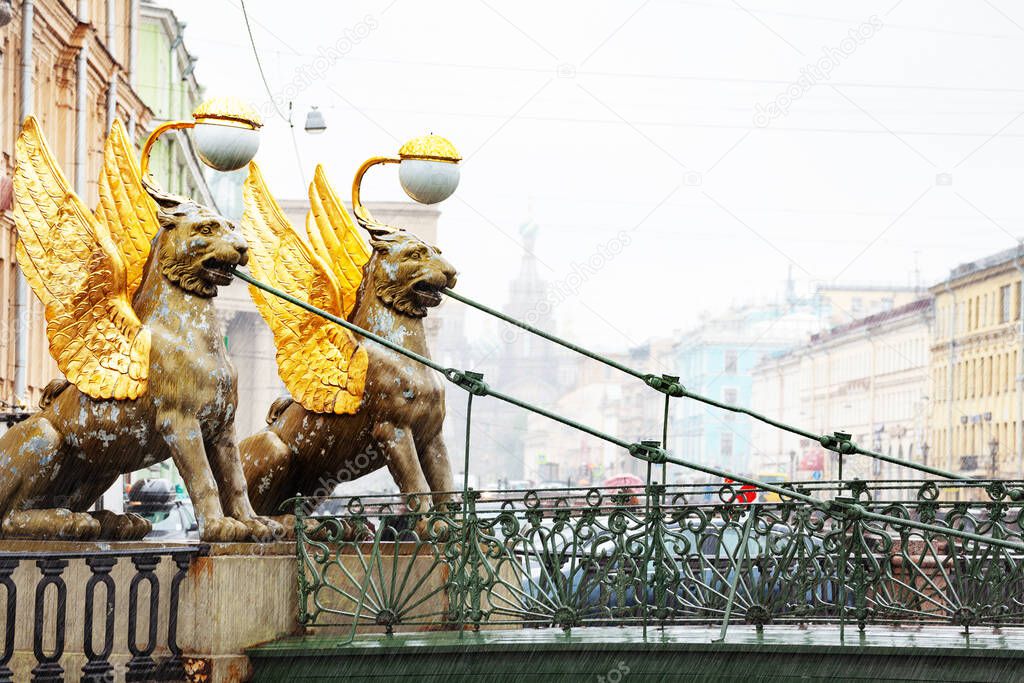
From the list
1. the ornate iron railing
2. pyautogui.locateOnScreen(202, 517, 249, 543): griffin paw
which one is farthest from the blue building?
pyautogui.locateOnScreen(202, 517, 249, 543): griffin paw

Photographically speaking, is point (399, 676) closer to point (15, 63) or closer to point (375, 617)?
point (375, 617)

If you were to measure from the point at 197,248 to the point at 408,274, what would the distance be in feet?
4.82

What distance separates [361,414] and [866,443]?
232ft

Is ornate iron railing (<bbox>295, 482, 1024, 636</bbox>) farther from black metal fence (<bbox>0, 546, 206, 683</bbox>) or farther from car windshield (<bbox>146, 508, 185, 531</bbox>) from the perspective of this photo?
car windshield (<bbox>146, 508, 185, 531</bbox>)

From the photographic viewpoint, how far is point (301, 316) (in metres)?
10.1

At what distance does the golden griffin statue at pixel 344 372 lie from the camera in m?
9.85

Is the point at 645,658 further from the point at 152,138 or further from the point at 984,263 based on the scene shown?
the point at 984,263

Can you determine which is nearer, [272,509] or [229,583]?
[229,583]

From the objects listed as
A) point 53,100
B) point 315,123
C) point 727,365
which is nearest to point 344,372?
point 53,100

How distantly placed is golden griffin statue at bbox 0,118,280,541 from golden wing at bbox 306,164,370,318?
134 centimetres

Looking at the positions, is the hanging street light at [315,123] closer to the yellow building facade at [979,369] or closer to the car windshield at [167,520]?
the car windshield at [167,520]

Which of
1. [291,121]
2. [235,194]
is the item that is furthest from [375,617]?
[235,194]

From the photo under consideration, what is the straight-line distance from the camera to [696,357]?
109000 mm

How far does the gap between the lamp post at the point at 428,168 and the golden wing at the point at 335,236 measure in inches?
21.6
